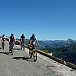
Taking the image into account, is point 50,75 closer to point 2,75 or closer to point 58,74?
point 58,74

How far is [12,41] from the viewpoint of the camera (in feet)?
71.4

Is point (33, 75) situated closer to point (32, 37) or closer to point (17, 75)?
point (17, 75)

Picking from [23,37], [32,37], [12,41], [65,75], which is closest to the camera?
[65,75]

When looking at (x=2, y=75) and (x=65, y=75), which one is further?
(x=65, y=75)

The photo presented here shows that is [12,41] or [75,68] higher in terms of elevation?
[12,41]

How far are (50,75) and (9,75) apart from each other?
2030mm

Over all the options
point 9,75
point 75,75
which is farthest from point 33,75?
point 75,75

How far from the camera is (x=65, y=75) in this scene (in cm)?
1202

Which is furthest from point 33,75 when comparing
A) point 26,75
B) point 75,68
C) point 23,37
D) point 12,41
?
point 23,37

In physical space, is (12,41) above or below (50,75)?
above

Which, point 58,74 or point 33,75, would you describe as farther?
point 58,74

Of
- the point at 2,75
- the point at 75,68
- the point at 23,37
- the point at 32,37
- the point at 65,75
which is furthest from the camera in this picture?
the point at 23,37

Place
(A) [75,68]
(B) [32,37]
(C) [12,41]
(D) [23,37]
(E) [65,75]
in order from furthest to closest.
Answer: (D) [23,37]
(C) [12,41]
(B) [32,37]
(A) [75,68]
(E) [65,75]

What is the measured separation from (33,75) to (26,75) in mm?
353
